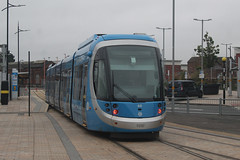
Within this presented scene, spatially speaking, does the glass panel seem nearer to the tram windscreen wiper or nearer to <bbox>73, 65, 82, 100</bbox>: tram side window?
the tram windscreen wiper

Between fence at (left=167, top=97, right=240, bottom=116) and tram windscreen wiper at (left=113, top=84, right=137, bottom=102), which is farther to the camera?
fence at (left=167, top=97, right=240, bottom=116)

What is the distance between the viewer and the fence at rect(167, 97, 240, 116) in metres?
20.6

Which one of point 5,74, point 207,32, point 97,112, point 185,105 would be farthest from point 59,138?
point 207,32

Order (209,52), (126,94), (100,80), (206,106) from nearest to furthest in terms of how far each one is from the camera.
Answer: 1. (126,94)
2. (100,80)
3. (206,106)
4. (209,52)

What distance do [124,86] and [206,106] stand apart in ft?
39.2

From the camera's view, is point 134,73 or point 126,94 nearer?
point 126,94

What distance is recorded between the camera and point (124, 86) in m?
11.1

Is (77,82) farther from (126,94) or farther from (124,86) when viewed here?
(126,94)

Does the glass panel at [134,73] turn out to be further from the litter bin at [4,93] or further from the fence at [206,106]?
the litter bin at [4,93]

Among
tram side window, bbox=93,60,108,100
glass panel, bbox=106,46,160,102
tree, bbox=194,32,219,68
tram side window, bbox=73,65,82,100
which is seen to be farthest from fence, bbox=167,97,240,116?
tree, bbox=194,32,219,68

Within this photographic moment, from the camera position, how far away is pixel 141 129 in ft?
35.1

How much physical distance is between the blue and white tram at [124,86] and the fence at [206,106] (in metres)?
9.93

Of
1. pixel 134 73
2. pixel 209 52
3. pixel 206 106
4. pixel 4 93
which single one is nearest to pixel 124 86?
pixel 134 73

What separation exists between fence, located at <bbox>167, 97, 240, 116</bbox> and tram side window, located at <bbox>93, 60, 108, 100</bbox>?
35.6 feet
